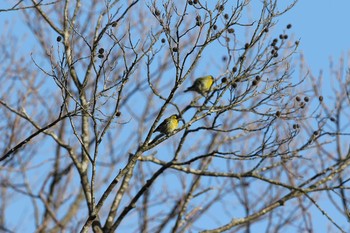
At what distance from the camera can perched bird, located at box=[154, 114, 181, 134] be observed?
824cm

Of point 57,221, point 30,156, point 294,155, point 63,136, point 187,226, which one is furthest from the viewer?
point 63,136

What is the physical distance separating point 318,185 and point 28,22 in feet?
21.6

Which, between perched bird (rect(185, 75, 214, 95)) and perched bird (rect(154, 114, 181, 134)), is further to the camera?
perched bird (rect(185, 75, 214, 95))

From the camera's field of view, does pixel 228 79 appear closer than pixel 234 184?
Yes

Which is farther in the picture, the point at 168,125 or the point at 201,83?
the point at 201,83

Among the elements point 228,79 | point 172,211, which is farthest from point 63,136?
point 228,79

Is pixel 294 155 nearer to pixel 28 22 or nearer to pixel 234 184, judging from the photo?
pixel 234 184

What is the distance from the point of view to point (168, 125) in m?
8.35

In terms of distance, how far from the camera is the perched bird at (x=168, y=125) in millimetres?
8242

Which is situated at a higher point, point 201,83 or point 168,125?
point 201,83

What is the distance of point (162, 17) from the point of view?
552cm

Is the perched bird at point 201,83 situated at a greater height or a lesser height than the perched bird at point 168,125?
greater

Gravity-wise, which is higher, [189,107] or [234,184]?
[234,184]

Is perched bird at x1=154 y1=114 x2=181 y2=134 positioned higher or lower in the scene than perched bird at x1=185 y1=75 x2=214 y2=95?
lower
